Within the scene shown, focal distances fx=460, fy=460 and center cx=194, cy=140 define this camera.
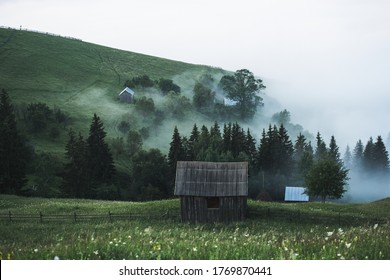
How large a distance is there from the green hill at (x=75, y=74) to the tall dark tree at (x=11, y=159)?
17.9 meters

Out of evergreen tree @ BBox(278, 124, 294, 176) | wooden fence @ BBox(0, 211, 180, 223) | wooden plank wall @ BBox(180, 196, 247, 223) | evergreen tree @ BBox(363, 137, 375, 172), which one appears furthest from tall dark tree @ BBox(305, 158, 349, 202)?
evergreen tree @ BBox(363, 137, 375, 172)

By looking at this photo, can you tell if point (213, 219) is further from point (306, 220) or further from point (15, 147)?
point (15, 147)

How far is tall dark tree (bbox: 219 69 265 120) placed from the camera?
13875 cm

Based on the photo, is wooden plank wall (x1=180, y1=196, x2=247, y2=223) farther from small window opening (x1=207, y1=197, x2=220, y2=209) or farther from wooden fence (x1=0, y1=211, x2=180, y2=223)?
wooden fence (x1=0, y1=211, x2=180, y2=223)

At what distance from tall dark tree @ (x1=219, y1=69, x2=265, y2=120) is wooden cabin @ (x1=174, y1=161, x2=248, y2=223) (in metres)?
103

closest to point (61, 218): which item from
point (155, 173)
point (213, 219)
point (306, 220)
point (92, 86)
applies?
point (213, 219)

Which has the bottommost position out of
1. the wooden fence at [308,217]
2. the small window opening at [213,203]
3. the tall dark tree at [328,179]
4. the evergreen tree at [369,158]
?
the wooden fence at [308,217]

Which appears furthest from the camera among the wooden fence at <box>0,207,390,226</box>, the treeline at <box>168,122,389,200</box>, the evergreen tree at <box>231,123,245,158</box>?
the evergreen tree at <box>231,123,245,158</box>

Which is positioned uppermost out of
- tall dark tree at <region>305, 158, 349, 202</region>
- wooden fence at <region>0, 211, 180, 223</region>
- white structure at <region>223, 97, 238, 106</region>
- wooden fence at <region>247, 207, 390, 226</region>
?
white structure at <region>223, 97, 238, 106</region>

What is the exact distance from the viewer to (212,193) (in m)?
36.8

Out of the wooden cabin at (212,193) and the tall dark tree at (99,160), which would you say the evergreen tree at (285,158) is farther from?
the wooden cabin at (212,193)

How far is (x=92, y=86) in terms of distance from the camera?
13700 centimetres

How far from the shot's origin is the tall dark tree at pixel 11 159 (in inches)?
2544

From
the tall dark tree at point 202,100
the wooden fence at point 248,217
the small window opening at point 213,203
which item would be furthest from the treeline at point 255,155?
the tall dark tree at point 202,100
